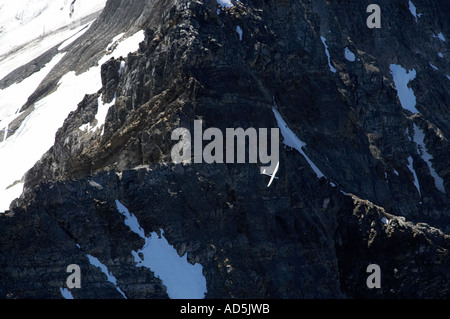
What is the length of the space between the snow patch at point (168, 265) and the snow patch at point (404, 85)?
33634 mm

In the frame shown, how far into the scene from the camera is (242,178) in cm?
5978

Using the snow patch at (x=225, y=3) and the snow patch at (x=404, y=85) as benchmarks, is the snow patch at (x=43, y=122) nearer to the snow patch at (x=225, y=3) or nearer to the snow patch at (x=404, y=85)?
the snow patch at (x=225, y=3)

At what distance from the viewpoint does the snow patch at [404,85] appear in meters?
84.9

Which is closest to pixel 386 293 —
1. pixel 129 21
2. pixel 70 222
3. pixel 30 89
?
pixel 70 222

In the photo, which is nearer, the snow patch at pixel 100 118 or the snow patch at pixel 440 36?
the snow patch at pixel 100 118

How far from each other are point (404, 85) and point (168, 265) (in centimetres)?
3740

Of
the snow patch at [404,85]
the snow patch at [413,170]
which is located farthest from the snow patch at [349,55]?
the snow patch at [413,170]

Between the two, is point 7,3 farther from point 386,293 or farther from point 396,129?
point 386,293

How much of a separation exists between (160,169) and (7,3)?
9508 cm

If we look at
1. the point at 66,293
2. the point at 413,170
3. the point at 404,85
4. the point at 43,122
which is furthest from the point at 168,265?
the point at 404,85

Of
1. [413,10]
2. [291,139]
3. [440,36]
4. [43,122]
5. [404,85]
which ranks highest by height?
[43,122]

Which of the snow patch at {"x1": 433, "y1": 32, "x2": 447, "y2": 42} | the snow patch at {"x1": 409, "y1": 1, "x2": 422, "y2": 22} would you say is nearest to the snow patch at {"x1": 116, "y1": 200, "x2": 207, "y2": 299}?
the snow patch at {"x1": 409, "y1": 1, "x2": 422, "y2": 22}

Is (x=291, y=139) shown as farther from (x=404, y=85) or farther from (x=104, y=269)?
(x=404, y=85)

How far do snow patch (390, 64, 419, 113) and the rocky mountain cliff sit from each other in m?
3.58
